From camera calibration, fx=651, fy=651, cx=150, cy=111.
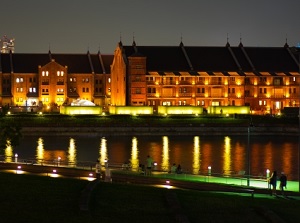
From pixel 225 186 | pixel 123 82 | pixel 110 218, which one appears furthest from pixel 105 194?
pixel 123 82

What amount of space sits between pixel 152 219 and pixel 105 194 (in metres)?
4.85

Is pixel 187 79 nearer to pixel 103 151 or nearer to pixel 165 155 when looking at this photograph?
pixel 103 151

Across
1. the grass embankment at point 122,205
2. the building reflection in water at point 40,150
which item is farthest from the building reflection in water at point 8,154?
the grass embankment at point 122,205

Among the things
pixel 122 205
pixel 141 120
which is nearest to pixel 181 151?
Result: pixel 141 120

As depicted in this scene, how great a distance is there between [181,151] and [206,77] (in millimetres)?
51037

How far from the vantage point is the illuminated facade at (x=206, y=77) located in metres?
115

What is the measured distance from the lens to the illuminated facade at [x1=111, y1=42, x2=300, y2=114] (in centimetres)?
11531

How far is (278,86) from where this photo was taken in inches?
4729

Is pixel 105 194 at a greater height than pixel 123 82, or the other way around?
pixel 123 82

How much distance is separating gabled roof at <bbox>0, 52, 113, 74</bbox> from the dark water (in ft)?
169

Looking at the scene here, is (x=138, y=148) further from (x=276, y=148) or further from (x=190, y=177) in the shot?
(x=190, y=177)

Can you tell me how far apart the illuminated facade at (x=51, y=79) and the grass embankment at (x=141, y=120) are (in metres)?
32.4

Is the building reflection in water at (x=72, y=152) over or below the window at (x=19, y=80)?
below

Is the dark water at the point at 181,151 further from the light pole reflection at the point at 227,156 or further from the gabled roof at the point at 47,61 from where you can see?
the gabled roof at the point at 47,61
